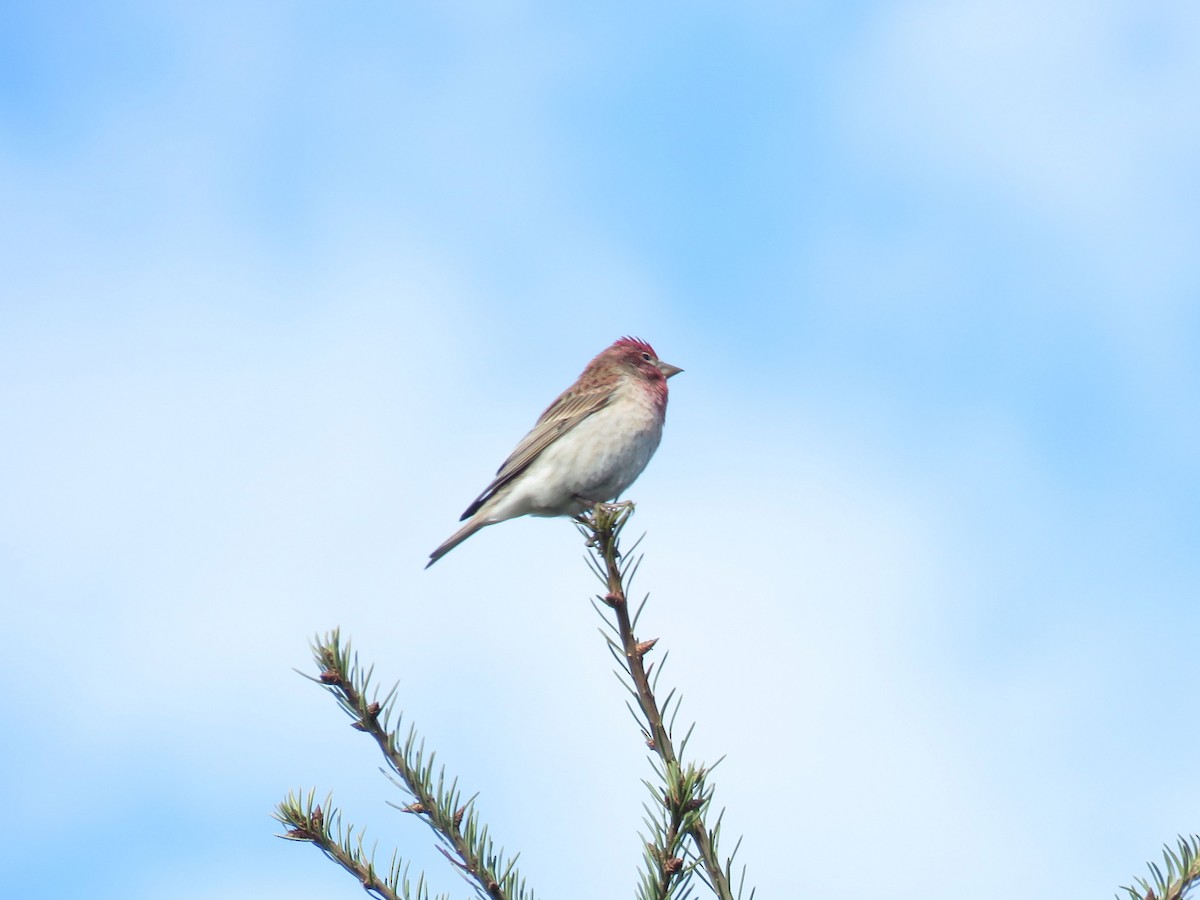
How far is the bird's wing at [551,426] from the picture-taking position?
8875mm

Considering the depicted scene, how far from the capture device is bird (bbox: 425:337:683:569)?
859 centimetres

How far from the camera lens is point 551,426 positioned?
9.09 meters

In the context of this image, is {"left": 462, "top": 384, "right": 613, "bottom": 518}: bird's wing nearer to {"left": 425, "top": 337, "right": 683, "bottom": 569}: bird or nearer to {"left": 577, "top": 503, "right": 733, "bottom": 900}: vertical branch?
{"left": 425, "top": 337, "right": 683, "bottom": 569}: bird

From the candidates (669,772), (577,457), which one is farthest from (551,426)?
(669,772)

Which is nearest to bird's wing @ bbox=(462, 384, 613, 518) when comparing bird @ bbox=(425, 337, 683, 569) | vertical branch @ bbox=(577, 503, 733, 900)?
bird @ bbox=(425, 337, 683, 569)

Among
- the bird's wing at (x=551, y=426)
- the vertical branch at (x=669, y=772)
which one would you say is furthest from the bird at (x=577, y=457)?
the vertical branch at (x=669, y=772)

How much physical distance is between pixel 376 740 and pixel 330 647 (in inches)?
11.4

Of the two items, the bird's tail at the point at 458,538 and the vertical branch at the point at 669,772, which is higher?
the bird's tail at the point at 458,538

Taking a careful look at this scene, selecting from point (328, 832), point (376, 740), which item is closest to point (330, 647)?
point (376, 740)

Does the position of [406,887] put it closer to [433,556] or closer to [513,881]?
[513,881]

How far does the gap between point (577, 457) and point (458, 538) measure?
3.45 feet

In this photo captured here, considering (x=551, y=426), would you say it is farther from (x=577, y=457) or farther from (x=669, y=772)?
(x=669, y=772)

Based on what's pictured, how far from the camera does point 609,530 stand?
4.23 meters

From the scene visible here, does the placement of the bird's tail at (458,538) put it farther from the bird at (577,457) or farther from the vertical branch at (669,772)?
the vertical branch at (669,772)
